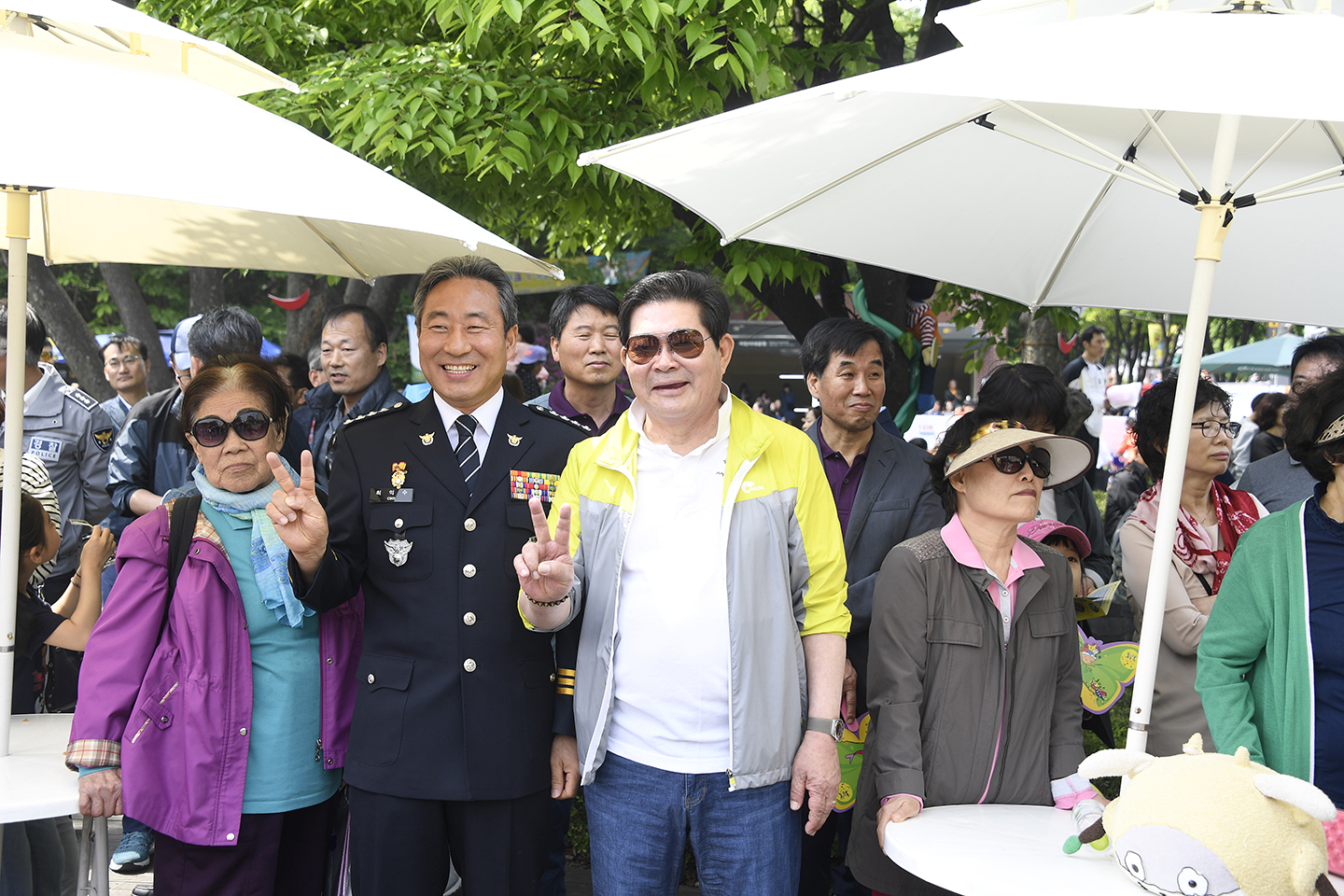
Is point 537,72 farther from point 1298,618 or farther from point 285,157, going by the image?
point 1298,618

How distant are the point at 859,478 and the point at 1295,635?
58.7 inches

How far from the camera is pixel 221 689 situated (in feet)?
8.55

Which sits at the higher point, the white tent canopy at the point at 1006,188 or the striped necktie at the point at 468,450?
the white tent canopy at the point at 1006,188

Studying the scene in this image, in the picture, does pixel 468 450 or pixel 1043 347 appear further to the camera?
pixel 1043 347

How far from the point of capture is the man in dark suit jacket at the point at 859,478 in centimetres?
332

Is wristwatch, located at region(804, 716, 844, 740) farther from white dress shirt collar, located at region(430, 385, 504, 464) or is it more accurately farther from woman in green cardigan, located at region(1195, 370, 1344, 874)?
white dress shirt collar, located at region(430, 385, 504, 464)

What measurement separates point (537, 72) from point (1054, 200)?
2467 mm

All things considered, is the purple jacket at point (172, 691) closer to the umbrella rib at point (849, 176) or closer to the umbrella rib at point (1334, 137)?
the umbrella rib at point (849, 176)

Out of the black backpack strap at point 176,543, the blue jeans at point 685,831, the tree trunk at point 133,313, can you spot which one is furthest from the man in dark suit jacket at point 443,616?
the tree trunk at point 133,313

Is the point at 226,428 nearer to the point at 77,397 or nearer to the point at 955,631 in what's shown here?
the point at 955,631

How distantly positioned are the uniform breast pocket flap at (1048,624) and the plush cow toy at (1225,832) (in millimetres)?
667

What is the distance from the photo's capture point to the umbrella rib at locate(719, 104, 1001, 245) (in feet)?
9.32

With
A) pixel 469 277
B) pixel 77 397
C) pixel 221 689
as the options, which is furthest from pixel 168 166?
pixel 77 397

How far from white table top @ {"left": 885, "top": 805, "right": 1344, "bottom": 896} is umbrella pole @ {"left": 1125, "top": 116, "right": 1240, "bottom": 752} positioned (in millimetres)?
313
